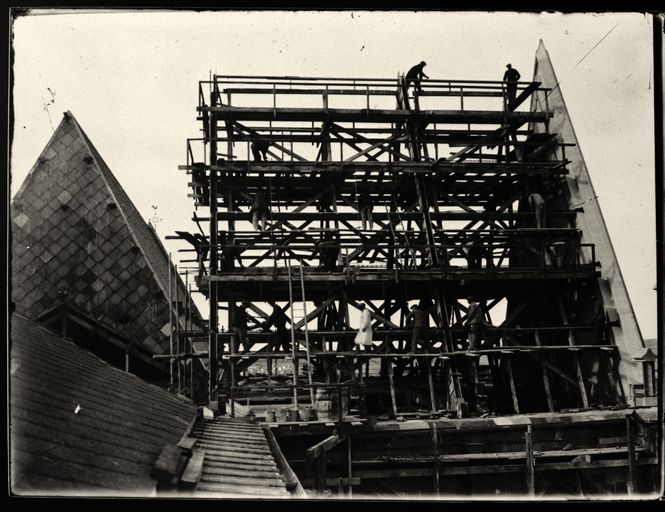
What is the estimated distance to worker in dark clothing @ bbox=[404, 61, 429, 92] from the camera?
18.5 meters

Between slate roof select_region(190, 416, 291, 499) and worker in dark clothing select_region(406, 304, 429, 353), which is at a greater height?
worker in dark clothing select_region(406, 304, 429, 353)

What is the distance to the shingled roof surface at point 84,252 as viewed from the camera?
1845 cm

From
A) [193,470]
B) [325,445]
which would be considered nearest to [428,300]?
[325,445]

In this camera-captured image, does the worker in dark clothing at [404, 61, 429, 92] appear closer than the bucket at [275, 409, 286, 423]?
No

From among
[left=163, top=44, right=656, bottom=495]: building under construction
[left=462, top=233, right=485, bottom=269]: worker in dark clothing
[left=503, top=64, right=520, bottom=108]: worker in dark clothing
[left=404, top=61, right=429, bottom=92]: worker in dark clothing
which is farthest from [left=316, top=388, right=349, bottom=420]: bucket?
[left=503, top=64, right=520, bottom=108]: worker in dark clothing

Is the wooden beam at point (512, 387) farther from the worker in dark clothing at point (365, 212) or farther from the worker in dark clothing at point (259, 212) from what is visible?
the worker in dark clothing at point (259, 212)

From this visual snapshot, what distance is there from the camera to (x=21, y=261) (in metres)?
18.9

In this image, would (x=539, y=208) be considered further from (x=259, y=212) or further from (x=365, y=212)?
(x=259, y=212)

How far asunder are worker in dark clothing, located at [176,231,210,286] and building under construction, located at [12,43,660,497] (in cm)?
9

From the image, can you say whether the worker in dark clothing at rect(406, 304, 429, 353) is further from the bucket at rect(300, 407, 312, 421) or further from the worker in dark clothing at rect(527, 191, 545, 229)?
the worker in dark clothing at rect(527, 191, 545, 229)

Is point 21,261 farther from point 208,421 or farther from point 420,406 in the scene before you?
point 420,406

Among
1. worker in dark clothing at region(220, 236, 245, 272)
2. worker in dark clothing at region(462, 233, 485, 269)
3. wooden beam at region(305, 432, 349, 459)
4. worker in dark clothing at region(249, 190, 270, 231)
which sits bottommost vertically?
wooden beam at region(305, 432, 349, 459)

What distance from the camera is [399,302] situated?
733 inches

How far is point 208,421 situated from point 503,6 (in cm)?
761
